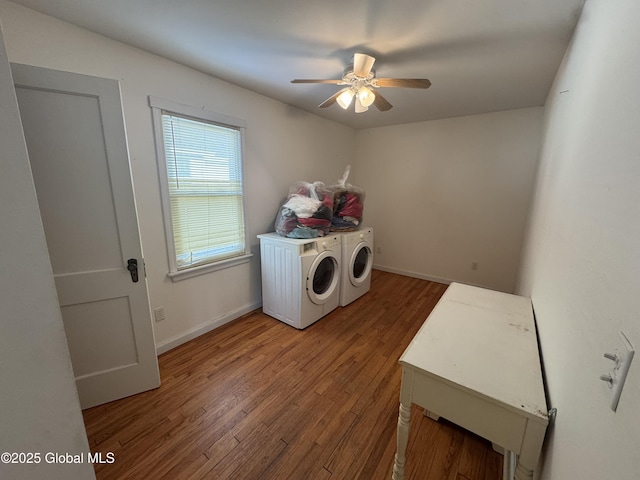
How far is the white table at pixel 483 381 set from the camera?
78cm

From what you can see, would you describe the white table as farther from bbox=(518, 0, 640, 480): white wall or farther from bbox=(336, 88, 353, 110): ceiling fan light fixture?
bbox=(336, 88, 353, 110): ceiling fan light fixture

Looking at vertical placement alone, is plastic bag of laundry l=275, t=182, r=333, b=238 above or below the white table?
above

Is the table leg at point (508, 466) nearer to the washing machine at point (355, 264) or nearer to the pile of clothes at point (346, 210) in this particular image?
the washing machine at point (355, 264)

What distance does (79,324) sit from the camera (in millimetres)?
1426

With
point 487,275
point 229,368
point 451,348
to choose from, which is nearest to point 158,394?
point 229,368

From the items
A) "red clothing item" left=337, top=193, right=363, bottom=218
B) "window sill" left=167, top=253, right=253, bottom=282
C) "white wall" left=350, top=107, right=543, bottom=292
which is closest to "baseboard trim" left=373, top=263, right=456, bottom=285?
"white wall" left=350, top=107, right=543, bottom=292

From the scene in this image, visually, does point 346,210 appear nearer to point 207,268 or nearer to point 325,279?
point 325,279

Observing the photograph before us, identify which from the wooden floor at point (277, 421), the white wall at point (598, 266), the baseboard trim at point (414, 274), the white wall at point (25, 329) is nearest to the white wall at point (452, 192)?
the baseboard trim at point (414, 274)

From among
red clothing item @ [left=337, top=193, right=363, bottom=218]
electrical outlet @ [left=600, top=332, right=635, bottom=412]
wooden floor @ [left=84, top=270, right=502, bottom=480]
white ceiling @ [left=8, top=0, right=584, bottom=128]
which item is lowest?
wooden floor @ [left=84, top=270, right=502, bottom=480]

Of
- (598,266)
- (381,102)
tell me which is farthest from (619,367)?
(381,102)

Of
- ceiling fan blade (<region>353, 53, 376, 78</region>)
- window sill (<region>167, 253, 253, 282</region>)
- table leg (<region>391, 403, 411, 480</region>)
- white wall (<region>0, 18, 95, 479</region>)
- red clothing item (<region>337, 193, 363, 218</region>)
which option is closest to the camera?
white wall (<region>0, 18, 95, 479</region>)

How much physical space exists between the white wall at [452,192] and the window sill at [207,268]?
236 centimetres

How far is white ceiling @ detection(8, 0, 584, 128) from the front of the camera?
1.26 metres

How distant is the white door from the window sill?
481 mm
